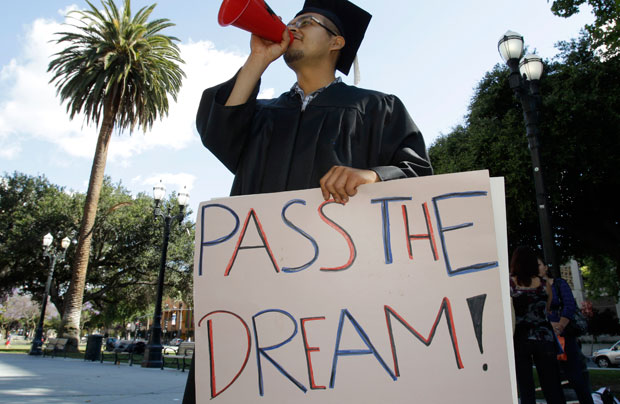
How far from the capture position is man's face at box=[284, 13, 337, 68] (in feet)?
6.31

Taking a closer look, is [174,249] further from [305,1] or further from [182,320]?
[182,320]

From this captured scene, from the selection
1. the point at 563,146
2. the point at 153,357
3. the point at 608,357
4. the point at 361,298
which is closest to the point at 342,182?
the point at 361,298

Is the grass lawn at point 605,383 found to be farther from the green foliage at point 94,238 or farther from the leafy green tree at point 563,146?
the green foliage at point 94,238

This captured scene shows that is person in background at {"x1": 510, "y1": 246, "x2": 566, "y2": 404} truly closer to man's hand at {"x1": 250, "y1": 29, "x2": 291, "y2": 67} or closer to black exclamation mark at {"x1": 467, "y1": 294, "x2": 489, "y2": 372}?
black exclamation mark at {"x1": 467, "y1": 294, "x2": 489, "y2": 372}

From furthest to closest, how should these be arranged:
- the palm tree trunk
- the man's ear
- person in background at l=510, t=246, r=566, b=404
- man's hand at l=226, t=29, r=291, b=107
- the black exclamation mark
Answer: the palm tree trunk < person in background at l=510, t=246, r=566, b=404 < the man's ear < man's hand at l=226, t=29, r=291, b=107 < the black exclamation mark

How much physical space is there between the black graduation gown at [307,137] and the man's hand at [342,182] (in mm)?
222

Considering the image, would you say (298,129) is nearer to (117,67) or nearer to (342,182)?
(342,182)

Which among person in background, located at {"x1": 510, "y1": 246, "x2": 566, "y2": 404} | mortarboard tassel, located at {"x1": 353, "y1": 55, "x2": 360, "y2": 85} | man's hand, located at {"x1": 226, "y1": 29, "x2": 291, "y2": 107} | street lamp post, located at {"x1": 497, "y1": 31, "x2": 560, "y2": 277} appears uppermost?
street lamp post, located at {"x1": 497, "y1": 31, "x2": 560, "y2": 277}

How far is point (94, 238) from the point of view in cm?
2736

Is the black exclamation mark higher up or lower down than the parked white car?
higher up

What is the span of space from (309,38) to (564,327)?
4.29 metres

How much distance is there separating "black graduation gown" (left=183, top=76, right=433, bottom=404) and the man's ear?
29 centimetres

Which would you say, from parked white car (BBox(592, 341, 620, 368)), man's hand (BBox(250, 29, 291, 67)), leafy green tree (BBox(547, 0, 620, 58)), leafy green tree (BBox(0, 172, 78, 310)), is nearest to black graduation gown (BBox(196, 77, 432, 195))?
man's hand (BBox(250, 29, 291, 67))

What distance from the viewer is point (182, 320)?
85312mm
